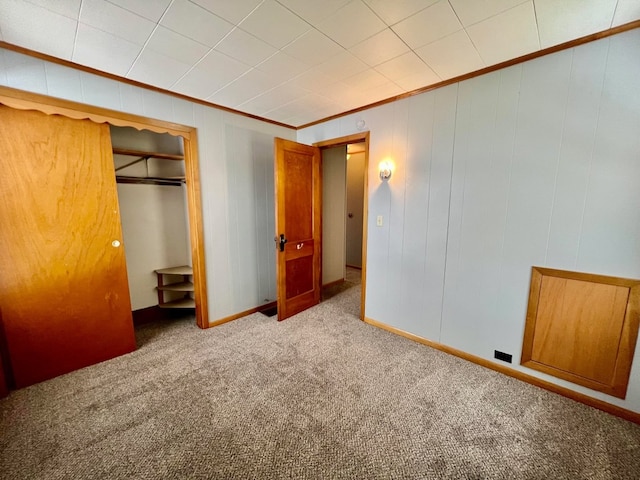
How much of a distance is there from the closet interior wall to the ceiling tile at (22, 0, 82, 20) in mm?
1636

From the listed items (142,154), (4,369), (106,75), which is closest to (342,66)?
(106,75)

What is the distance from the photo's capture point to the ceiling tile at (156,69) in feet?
6.17

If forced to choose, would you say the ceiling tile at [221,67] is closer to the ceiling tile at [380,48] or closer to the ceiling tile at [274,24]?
the ceiling tile at [274,24]

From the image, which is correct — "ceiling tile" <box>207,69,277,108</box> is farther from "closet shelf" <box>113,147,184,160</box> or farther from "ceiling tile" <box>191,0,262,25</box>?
"closet shelf" <box>113,147,184,160</box>

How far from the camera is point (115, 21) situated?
4.91 ft

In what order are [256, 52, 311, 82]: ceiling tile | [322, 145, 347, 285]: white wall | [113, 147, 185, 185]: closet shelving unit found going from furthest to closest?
[322, 145, 347, 285]: white wall
[113, 147, 185, 185]: closet shelving unit
[256, 52, 311, 82]: ceiling tile

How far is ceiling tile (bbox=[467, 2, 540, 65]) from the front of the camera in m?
1.45

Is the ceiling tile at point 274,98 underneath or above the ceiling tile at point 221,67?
above

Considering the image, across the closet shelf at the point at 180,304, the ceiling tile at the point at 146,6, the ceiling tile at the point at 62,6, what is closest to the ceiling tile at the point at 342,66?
the ceiling tile at the point at 146,6

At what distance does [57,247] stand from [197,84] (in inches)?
71.9

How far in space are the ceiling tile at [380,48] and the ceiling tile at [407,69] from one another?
0.24ft

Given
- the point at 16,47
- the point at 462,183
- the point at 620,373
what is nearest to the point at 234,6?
the point at 16,47

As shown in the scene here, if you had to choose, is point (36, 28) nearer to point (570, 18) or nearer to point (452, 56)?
point (452, 56)

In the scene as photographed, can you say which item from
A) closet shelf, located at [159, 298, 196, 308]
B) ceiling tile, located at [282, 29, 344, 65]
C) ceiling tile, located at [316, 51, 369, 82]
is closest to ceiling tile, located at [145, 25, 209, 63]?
ceiling tile, located at [282, 29, 344, 65]
